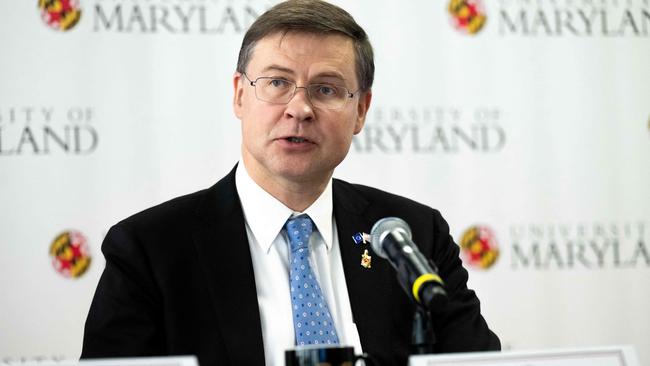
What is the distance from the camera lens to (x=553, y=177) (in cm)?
373

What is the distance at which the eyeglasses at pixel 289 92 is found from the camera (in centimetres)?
237

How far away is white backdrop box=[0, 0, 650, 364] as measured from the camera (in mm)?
3283

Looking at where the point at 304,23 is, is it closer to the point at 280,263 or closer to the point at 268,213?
the point at 268,213

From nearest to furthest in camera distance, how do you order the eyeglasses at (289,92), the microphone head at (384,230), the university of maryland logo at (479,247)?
the microphone head at (384,230), the eyeglasses at (289,92), the university of maryland logo at (479,247)

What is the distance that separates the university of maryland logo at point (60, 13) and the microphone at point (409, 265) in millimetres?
2084

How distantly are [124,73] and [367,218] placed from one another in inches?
52.9

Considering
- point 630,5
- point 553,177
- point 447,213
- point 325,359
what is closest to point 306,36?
point 325,359

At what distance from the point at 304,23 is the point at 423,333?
1094 millimetres

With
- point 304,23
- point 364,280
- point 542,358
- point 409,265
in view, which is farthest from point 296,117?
point 542,358

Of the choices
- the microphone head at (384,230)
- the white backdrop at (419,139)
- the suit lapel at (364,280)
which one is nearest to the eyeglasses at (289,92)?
the suit lapel at (364,280)

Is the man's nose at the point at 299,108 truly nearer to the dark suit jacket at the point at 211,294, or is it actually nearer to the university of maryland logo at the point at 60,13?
the dark suit jacket at the point at 211,294

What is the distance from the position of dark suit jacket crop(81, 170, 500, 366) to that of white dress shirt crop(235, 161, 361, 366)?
0.10 ft

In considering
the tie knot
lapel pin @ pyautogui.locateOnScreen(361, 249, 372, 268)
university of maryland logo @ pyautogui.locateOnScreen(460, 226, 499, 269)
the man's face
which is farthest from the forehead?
university of maryland logo @ pyautogui.locateOnScreen(460, 226, 499, 269)

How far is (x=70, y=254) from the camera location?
325 cm
